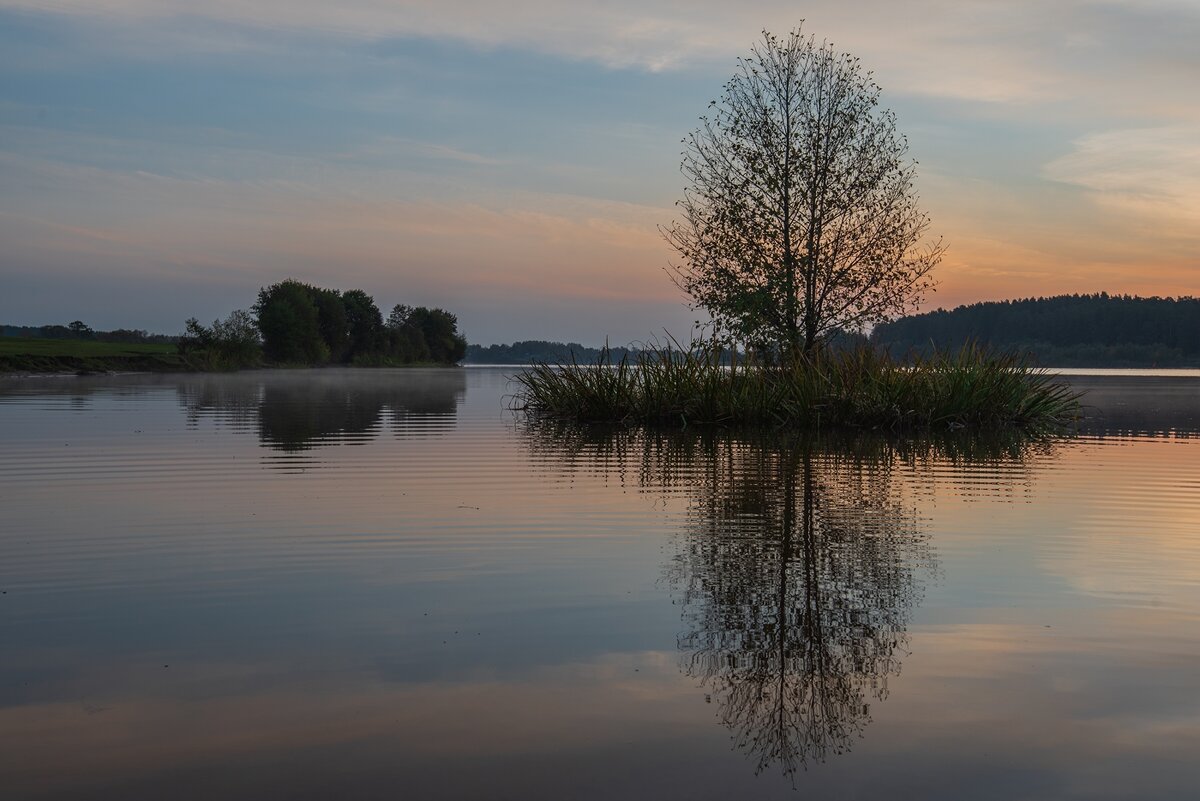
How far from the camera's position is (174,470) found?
12.2m

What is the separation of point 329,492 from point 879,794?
792 cm

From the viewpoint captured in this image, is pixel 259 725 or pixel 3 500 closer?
pixel 259 725

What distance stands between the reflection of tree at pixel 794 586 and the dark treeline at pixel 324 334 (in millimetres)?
77061

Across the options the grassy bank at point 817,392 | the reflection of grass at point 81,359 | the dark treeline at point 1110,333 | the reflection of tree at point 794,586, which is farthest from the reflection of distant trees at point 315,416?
the dark treeline at point 1110,333

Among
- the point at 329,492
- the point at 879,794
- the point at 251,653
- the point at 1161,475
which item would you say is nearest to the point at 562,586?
the point at 251,653

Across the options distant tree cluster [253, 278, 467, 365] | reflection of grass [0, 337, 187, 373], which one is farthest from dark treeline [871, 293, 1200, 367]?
reflection of grass [0, 337, 187, 373]

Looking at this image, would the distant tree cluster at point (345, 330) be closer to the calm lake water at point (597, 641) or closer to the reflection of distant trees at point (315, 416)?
the reflection of distant trees at point (315, 416)

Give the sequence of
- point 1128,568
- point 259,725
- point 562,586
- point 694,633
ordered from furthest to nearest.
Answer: point 1128,568 → point 562,586 → point 694,633 → point 259,725

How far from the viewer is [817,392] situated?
833 inches

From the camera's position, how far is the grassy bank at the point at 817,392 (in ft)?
69.2

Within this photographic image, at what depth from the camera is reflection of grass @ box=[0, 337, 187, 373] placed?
195ft

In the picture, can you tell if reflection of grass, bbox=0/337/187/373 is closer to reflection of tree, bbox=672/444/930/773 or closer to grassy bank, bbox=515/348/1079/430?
grassy bank, bbox=515/348/1079/430

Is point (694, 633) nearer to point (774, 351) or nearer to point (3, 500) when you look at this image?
point (3, 500)

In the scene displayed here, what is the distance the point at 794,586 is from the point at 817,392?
15655mm
